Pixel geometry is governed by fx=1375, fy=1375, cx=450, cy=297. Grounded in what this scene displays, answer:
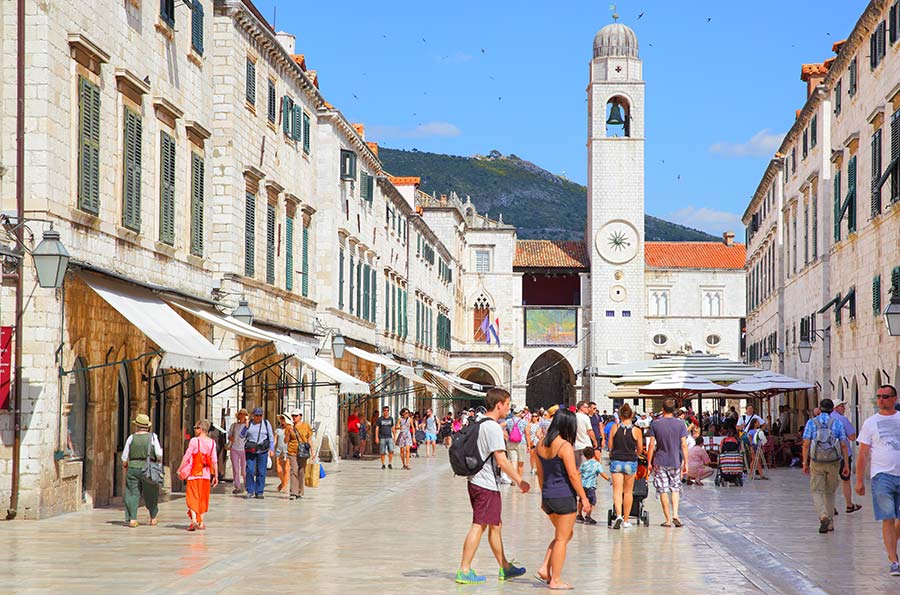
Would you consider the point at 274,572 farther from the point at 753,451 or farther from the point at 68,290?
the point at 753,451

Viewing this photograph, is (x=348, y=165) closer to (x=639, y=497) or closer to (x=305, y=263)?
(x=305, y=263)

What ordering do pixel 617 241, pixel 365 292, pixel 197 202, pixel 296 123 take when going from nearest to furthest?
pixel 197 202, pixel 296 123, pixel 365 292, pixel 617 241

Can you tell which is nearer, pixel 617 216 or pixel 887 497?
pixel 887 497

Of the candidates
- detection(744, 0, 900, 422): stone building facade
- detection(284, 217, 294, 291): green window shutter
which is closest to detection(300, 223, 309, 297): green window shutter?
detection(284, 217, 294, 291): green window shutter

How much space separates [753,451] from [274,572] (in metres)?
19.8

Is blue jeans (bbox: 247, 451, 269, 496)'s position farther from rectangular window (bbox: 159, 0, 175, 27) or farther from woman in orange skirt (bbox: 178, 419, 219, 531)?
rectangular window (bbox: 159, 0, 175, 27)

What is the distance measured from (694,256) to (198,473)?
81562 millimetres

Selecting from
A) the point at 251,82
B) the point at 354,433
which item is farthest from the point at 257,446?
the point at 354,433

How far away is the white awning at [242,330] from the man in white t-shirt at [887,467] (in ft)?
33.2

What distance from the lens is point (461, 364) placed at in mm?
80375

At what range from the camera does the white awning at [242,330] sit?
20.3 m

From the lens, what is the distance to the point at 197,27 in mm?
23766

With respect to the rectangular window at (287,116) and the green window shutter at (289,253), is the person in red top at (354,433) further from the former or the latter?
the rectangular window at (287,116)

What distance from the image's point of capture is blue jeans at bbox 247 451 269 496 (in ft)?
73.7
